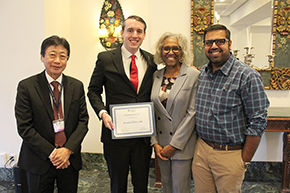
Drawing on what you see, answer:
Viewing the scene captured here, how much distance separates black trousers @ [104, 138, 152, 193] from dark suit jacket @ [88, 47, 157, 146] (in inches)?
2.3

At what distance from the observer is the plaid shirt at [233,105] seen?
1522mm

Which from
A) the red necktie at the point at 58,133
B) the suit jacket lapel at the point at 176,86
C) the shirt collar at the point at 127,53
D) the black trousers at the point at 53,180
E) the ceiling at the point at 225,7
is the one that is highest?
the ceiling at the point at 225,7

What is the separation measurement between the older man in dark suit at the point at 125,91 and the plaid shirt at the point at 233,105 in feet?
1.77

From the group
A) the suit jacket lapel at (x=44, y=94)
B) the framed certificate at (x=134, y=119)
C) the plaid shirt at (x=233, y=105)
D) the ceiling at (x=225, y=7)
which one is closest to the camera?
the plaid shirt at (x=233, y=105)

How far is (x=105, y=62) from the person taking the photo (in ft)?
6.28

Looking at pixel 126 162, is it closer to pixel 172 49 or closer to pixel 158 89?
pixel 158 89

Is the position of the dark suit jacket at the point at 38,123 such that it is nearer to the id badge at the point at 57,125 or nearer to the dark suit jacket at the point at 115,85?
the id badge at the point at 57,125

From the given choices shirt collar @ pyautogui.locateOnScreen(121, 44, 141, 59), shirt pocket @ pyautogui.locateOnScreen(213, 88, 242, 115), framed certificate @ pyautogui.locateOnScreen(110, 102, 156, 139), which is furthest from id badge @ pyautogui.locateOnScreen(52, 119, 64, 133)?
shirt pocket @ pyautogui.locateOnScreen(213, 88, 242, 115)

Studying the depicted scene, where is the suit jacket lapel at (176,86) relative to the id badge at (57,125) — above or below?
above

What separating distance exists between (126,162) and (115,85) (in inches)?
27.1

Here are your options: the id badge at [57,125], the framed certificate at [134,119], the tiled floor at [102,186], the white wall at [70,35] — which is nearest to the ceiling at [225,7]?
the white wall at [70,35]

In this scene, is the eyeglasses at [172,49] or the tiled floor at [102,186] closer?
the eyeglasses at [172,49]

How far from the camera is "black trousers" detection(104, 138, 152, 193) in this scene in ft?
6.21

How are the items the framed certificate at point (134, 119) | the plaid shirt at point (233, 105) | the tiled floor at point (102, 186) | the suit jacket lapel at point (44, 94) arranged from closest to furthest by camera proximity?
1. the plaid shirt at point (233, 105)
2. the suit jacket lapel at point (44, 94)
3. the framed certificate at point (134, 119)
4. the tiled floor at point (102, 186)
